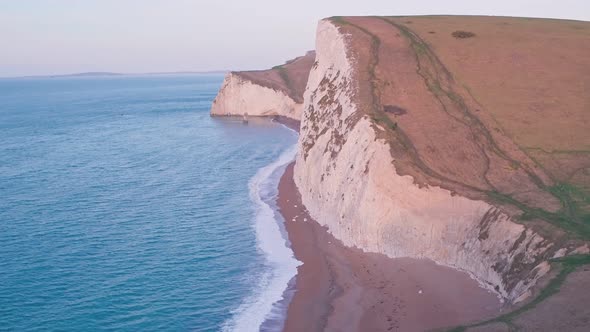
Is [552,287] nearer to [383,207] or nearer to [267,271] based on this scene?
[383,207]

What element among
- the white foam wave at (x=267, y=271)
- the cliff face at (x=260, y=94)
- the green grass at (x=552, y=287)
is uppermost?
the cliff face at (x=260, y=94)

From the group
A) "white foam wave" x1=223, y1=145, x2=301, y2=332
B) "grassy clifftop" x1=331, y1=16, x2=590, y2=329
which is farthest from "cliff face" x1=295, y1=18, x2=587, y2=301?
"white foam wave" x1=223, y1=145, x2=301, y2=332

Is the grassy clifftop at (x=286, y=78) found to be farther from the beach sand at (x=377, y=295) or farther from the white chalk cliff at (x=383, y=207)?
the beach sand at (x=377, y=295)

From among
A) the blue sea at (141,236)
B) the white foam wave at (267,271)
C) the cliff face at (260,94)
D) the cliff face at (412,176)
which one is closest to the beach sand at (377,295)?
the white foam wave at (267,271)

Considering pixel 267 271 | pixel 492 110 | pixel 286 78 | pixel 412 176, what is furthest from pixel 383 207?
pixel 286 78

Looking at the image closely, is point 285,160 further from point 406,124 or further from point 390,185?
point 390,185

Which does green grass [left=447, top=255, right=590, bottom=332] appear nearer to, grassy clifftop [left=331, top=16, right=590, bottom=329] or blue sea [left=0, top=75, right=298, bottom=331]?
grassy clifftop [left=331, top=16, right=590, bottom=329]
